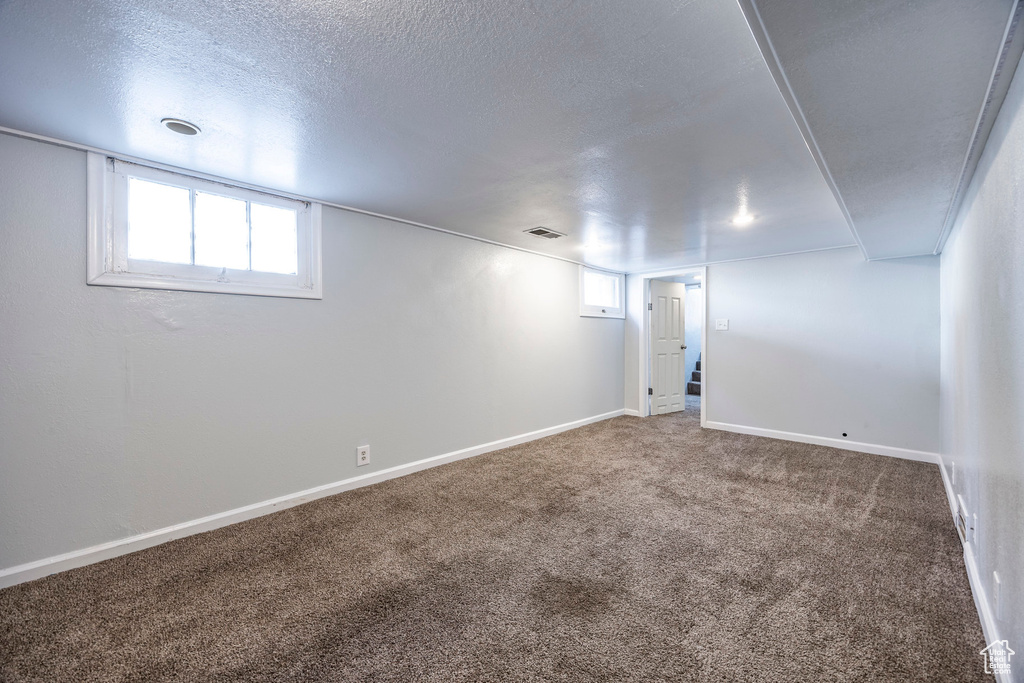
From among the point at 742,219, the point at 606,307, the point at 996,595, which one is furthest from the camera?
the point at 606,307

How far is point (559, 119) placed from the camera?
1817 millimetres

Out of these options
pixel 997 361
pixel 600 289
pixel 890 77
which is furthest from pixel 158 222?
pixel 600 289

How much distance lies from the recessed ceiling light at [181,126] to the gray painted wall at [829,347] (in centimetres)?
492

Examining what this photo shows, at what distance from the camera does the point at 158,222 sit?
2.38 meters

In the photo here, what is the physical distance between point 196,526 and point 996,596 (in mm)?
3578

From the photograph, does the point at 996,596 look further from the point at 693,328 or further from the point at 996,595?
the point at 693,328

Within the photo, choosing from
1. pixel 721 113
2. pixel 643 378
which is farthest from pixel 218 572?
pixel 643 378

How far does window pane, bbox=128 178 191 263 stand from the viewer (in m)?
2.30

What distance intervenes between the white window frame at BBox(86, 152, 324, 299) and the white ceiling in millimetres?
137

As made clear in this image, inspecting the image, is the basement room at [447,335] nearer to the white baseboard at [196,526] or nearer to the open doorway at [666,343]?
the white baseboard at [196,526]

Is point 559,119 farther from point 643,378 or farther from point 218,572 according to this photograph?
point 643,378

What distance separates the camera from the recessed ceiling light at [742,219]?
311 cm

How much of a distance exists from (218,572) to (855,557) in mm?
3174

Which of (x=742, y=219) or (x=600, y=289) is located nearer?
(x=742, y=219)
